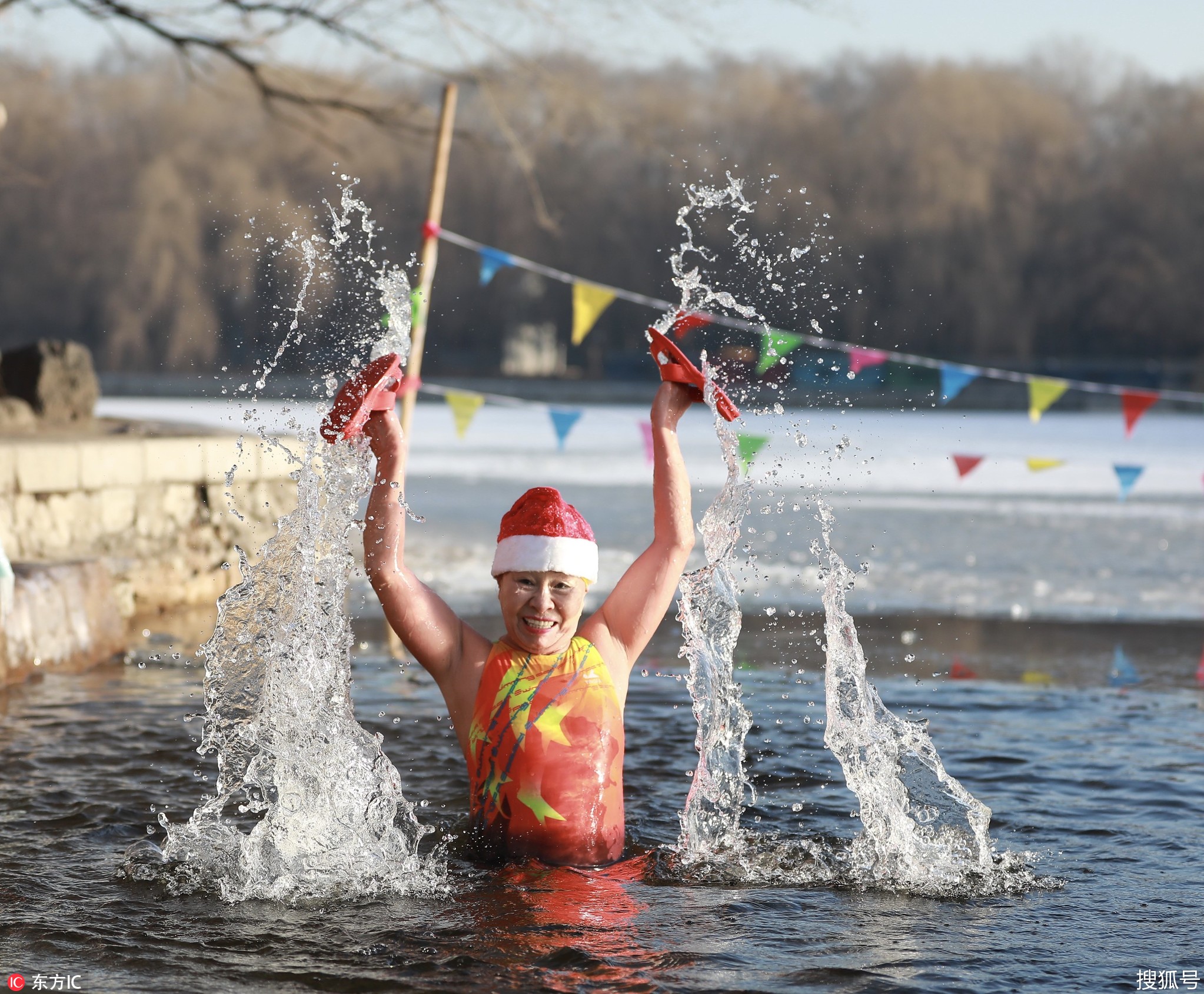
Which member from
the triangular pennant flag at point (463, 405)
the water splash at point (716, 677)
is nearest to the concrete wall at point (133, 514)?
the triangular pennant flag at point (463, 405)

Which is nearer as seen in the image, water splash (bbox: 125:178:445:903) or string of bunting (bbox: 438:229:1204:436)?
water splash (bbox: 125:178:445:903)

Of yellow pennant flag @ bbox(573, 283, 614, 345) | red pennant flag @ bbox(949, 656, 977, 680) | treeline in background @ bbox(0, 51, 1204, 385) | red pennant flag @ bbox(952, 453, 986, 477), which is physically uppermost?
treeline in background @ bbox(0, 51, 1204, 385)

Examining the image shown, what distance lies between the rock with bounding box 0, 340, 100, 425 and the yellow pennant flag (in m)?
3.17

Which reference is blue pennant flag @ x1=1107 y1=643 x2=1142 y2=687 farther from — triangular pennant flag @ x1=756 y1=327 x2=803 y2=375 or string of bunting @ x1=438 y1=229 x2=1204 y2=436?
triangular pennant flag @ x1=756 y1=327 x2=803 y2=375

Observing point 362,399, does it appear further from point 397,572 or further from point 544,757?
point 544,757

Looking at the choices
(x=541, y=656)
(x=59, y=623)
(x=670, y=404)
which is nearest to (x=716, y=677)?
(x=541, y=656)

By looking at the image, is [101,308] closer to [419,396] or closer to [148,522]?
[419,396]

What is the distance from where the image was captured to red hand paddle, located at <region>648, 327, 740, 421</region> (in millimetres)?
3746

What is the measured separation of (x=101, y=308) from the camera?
53188 millimetres

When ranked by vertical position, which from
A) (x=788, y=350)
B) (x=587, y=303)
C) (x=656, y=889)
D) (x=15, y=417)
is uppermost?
(x=587, y=303)

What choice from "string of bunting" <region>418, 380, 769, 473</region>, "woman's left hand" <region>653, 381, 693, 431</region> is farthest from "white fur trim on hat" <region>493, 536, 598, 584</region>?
"string of bunting" <region>418, 380, 769, 473</region>

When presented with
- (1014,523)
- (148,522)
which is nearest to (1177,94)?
(1014,523)

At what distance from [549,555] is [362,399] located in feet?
2.00

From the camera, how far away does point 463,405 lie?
32.5 feet
